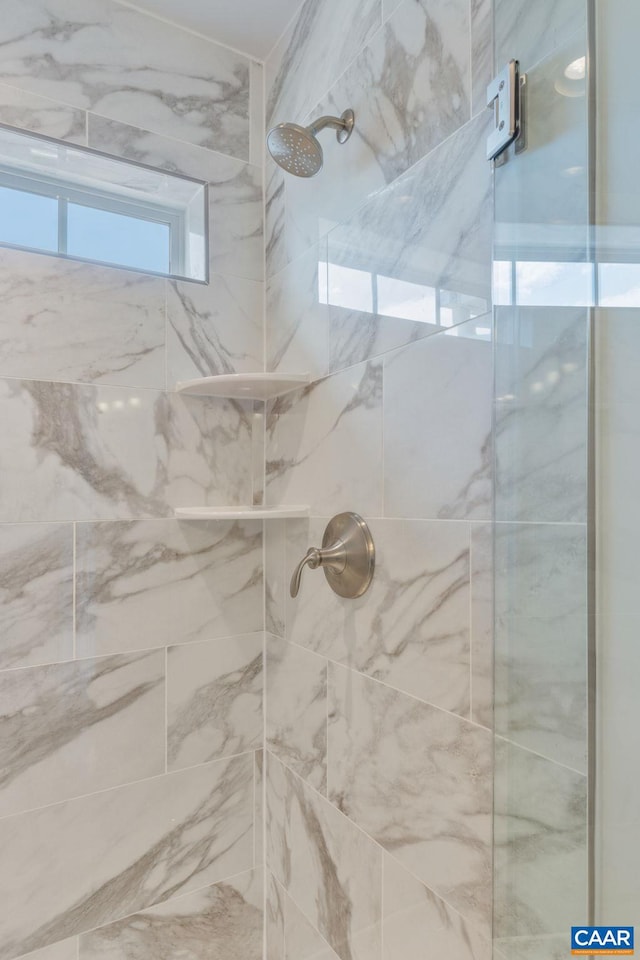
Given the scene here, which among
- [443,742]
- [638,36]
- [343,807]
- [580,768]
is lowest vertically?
[343,807]

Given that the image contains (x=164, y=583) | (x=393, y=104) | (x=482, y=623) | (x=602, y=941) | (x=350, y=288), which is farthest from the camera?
(x=164, y=583)

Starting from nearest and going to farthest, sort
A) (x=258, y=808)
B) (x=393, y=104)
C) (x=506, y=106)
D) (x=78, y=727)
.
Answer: (x=506, y=106), (x=393, y=104), (x=78, y=727), (x=258, y=808)

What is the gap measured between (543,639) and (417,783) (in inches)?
17.0

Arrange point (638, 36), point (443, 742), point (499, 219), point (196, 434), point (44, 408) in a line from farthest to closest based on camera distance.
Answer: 1. point (196, 434)
2. point (44, 408)
3. point (443, 742)
4. point (499, 219)
5. point (638, 36)

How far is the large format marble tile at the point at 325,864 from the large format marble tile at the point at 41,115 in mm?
1529

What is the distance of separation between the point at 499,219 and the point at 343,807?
3.46 feet

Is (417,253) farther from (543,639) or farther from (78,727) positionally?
(78,727)

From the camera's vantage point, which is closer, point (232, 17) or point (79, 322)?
point (79, 322)

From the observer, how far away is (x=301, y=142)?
1.04 metres

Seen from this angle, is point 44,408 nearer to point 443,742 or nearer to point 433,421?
point 433,421

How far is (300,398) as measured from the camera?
50.2 inches

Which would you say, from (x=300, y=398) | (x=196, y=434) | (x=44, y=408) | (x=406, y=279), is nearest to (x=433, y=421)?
(x=406, y=279)

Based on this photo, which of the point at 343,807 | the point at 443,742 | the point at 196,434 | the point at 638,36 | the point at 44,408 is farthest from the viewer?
the point at 196,434

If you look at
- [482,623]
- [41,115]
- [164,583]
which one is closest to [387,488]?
[482,623]
